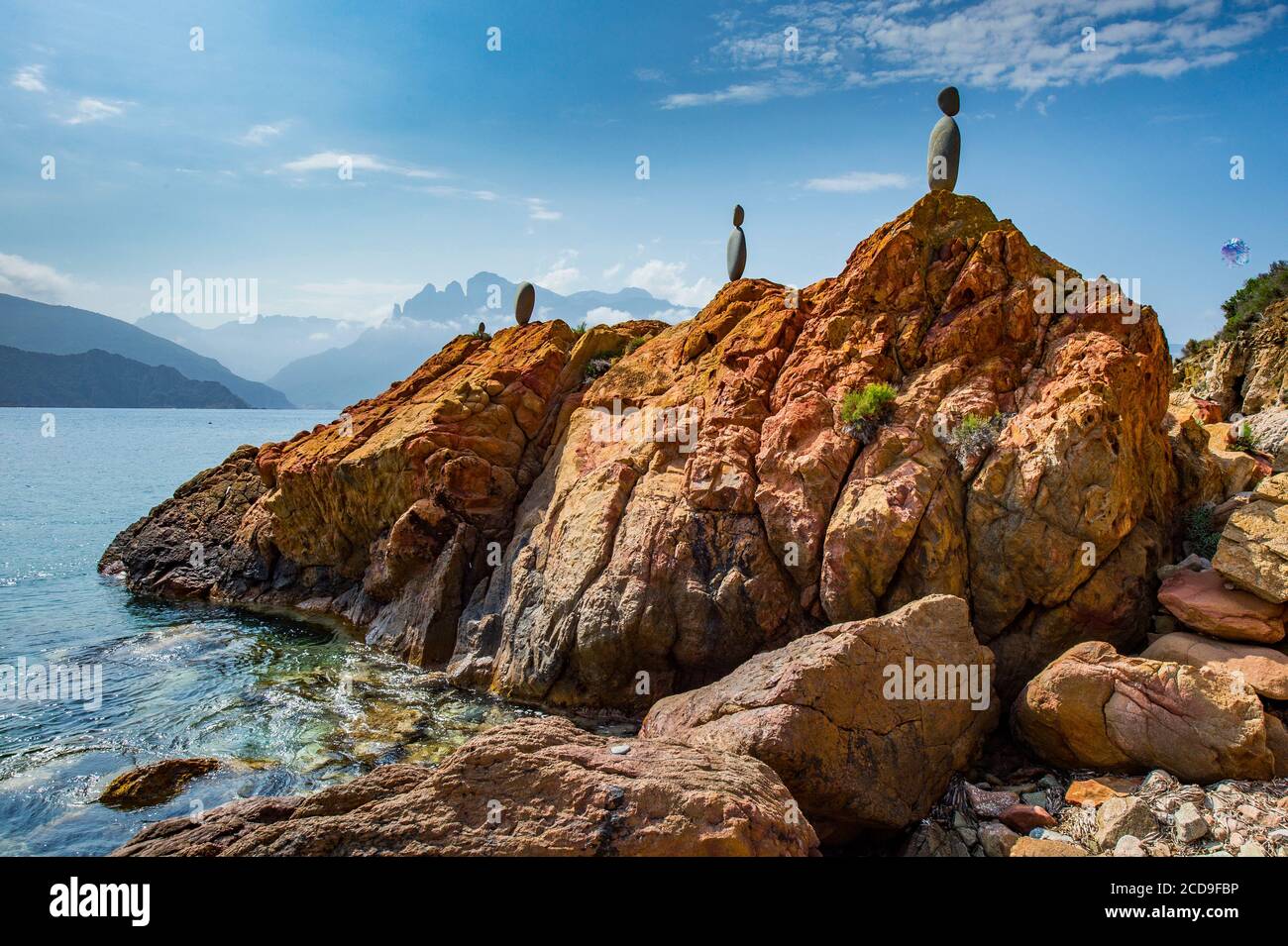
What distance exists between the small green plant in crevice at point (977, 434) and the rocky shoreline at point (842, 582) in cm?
6

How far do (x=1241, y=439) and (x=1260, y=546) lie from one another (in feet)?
19.2

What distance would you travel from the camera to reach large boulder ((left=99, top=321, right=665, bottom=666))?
19531 mm

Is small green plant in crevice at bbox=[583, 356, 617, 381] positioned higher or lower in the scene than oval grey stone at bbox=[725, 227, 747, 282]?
lower

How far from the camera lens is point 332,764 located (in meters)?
12.9

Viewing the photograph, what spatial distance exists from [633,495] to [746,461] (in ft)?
8.76

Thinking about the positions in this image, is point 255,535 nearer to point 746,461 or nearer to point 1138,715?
point 746,461

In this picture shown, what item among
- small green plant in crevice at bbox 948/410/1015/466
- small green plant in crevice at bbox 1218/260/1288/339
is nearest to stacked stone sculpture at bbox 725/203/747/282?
small green plant in crevice at bbox 948/410/1015/466

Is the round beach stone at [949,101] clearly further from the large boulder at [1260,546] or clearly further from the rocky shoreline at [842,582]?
the large boulder at [1260,546]

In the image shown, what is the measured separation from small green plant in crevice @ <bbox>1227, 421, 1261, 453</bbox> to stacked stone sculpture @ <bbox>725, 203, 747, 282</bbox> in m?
12.9

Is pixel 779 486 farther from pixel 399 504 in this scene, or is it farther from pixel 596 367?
pixel 399 504

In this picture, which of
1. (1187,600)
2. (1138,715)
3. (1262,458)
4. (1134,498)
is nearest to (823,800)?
(1138,715)

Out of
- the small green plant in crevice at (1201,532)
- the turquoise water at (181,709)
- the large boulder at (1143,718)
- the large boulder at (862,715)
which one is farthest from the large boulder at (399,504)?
the small green plant in crevice at (1201,532)

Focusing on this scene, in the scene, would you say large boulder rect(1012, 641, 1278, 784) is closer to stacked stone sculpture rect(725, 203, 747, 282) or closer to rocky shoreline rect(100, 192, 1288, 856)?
rocky shoreline rect(100, 192, 1288, 856)

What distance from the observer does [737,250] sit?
22.7m
